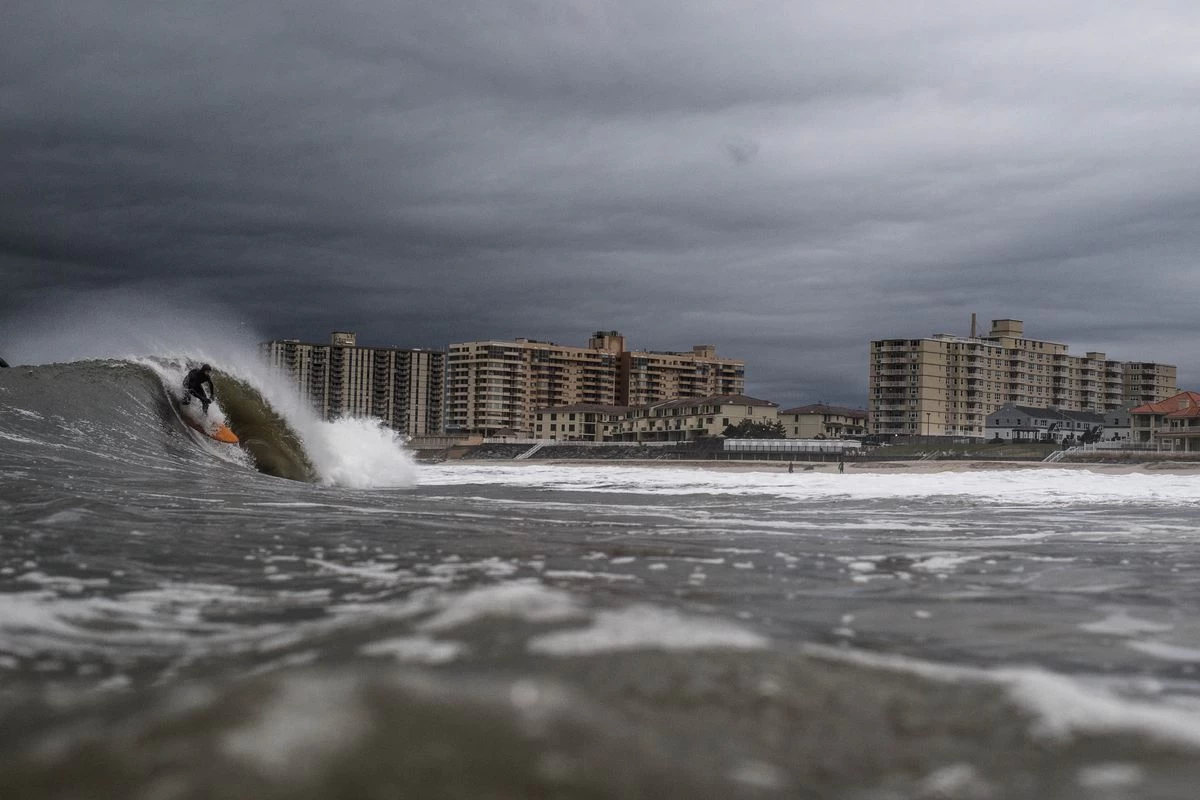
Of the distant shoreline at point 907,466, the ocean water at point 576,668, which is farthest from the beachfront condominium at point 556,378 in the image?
the ocean water at point 576,668

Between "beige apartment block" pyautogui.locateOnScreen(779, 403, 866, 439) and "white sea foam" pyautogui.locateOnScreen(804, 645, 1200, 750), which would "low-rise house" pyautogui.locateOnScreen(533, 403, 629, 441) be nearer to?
"beige apartment block" pyautogui.locateOnScreen(779, 403, 866, 439)

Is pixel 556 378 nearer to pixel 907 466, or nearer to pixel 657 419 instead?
pixel 657 419

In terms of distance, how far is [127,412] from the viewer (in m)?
16.2

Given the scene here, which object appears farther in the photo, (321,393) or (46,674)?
(321,393)

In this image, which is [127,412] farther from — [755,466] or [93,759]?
[755,466]

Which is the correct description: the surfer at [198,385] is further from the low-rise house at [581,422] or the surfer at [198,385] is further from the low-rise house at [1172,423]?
the low-rise house at [581,422]

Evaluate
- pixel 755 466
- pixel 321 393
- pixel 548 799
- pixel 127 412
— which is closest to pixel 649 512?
pixel 548 799

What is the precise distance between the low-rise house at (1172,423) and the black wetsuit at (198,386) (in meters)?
61.1

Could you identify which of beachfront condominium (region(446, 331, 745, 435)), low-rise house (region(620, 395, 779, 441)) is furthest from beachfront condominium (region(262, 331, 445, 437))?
low-rise house (region(620, 395, 779, 441))

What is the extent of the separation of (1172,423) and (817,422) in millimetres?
37187

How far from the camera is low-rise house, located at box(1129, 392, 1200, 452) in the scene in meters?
71.9

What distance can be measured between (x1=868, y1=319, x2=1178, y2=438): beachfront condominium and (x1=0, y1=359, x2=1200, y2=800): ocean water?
4200 inches

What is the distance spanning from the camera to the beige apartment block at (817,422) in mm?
107062

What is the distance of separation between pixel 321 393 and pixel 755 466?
121 meters
